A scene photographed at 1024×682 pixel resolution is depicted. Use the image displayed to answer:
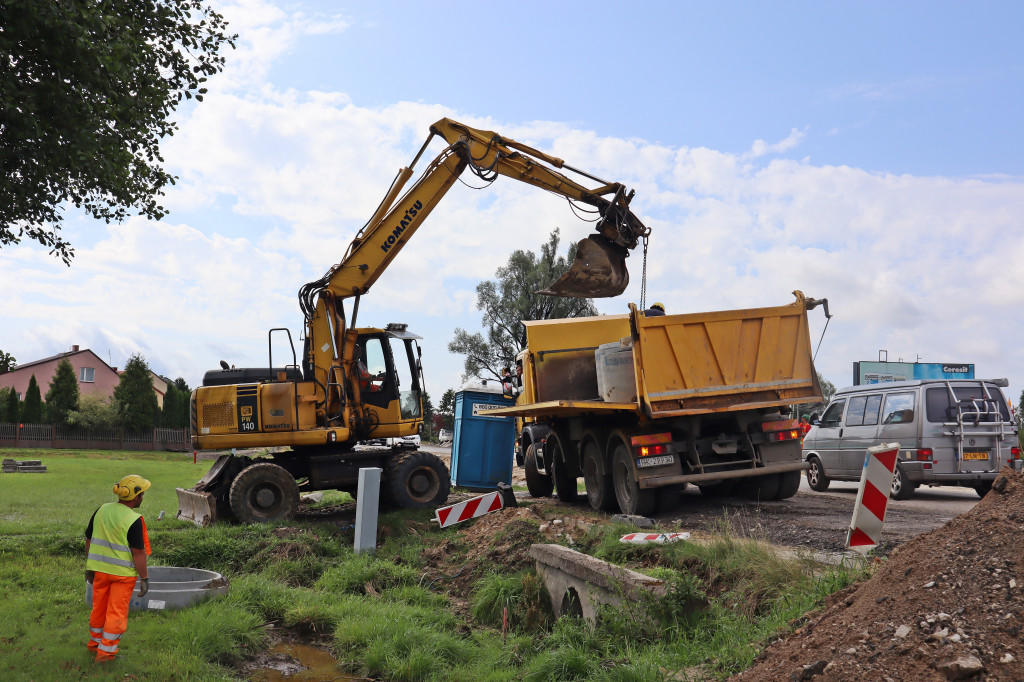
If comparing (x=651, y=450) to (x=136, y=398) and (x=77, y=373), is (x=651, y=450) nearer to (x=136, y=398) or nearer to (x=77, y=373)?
(x=136, y=398)

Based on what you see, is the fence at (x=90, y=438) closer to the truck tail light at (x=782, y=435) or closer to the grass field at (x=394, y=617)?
the grass field at (x=394, y=617)

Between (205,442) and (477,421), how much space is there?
4.77 m

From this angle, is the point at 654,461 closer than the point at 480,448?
Yes

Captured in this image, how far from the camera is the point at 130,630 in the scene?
6270 millimetres

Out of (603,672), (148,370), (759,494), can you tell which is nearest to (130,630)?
(603,672)

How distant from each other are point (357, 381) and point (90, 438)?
135ft

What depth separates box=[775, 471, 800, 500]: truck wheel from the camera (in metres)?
10.8

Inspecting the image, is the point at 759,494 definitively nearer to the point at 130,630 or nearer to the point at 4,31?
the point at 130,630

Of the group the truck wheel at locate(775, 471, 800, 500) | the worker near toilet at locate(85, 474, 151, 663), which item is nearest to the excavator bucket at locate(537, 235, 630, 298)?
the truck wheel at locate(775, 471, 800, 500)

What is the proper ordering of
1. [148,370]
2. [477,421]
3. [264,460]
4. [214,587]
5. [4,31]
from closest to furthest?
[214,587]
[4,31]
[264,460]
[477,421]
[148,370]

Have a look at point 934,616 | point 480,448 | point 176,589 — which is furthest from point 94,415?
point 934,616

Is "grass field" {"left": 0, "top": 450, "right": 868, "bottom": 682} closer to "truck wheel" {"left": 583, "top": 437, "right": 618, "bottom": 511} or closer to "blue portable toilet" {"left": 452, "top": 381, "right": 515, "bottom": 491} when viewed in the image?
"truck wheel" {"left": 583, "top": 437, "right": 618, "bottom": 511}

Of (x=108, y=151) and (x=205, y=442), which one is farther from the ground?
(x=108, y=151)

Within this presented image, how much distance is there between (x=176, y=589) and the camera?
7.13m
